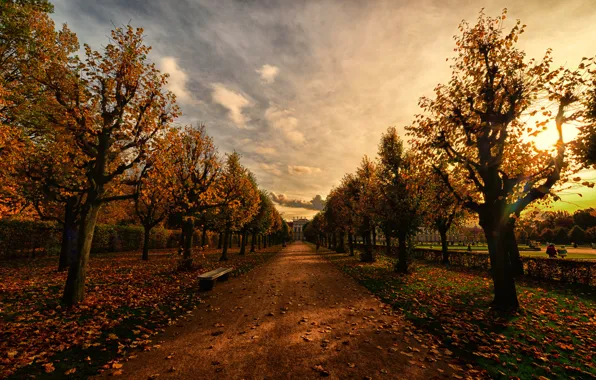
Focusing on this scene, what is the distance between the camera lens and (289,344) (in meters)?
6.24

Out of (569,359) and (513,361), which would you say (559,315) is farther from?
(513,361)

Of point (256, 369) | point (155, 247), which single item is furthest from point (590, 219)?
point (155, 247)

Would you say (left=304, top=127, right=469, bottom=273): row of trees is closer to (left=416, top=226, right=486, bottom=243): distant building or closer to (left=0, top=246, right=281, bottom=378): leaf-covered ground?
(left=416, top=226, right=486, bottom=243): distant building

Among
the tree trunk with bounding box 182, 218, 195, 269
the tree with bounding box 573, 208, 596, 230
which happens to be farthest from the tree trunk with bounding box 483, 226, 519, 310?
the tree with bounding box 573, 208, 596, 230

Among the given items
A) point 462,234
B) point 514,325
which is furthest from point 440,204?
point 462,234

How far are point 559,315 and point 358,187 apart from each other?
21635mm

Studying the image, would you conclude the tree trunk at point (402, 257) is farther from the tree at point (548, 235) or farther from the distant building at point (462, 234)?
the tree at point (548, 235)

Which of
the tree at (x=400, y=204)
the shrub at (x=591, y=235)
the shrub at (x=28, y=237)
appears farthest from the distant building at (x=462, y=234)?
the shrub at (x=28, y=237)

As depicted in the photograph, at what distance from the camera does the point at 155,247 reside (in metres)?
38.1

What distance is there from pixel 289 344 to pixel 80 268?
322 inches

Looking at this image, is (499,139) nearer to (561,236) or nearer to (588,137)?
(588,137)

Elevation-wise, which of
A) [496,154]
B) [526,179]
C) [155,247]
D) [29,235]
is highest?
[496,154]

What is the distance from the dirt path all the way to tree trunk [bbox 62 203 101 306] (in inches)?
167

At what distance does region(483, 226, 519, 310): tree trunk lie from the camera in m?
9.44
